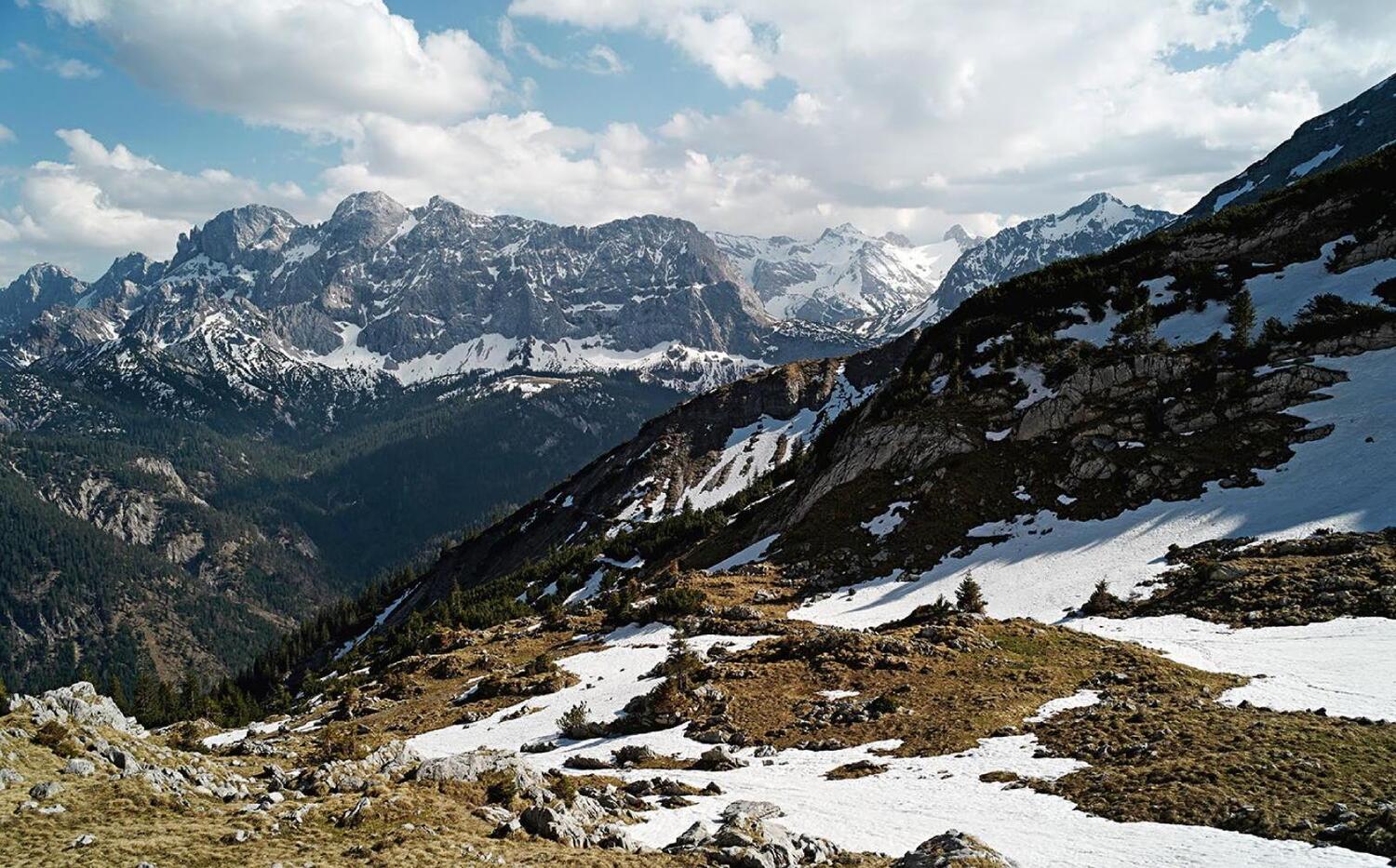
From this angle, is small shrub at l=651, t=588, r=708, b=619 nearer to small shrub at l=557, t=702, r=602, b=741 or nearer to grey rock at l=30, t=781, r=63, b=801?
small shrub at l=557, t=702, r=602, b=741

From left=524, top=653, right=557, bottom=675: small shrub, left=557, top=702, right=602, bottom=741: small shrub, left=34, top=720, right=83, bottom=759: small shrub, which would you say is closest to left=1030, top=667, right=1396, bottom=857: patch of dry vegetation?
left=557, top=702, right=602, bottom=741: small shrub

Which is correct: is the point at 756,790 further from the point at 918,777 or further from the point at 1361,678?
the point at 1361,678

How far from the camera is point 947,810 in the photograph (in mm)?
21625

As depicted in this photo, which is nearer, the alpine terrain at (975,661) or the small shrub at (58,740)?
the alpine terrain at (975,661)

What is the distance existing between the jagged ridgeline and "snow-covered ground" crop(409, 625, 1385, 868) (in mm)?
→ 26383

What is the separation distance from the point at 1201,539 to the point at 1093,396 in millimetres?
22430

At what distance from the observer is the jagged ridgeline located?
58281mm

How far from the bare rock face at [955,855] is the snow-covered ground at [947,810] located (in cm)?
138

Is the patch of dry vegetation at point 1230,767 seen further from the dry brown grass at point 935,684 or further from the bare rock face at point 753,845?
the bare rock face at point 753,845

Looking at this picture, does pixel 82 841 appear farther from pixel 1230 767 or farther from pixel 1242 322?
pixel 1242 322

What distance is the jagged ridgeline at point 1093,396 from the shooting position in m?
58.3

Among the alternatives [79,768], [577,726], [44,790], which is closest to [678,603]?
[577,726]

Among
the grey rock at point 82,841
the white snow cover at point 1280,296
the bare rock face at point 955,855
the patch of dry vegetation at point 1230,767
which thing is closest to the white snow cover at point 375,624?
Answer: the grey rock at point 82,841

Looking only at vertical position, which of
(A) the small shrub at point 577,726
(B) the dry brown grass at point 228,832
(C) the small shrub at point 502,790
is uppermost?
(B) the dry brown grass at point 228,832
